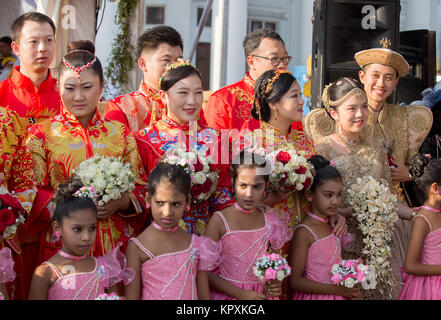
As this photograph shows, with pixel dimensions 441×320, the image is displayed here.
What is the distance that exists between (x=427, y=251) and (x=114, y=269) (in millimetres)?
2165

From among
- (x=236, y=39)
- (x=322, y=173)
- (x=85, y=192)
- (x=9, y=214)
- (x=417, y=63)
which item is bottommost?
(x=9, y=214)

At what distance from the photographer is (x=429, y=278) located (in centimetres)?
411

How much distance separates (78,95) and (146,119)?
1.19 m

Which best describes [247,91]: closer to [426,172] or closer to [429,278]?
[426,172]

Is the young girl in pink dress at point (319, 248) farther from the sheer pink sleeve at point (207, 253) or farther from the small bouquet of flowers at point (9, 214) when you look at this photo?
the small bouquet of flowers at point (9, 214)

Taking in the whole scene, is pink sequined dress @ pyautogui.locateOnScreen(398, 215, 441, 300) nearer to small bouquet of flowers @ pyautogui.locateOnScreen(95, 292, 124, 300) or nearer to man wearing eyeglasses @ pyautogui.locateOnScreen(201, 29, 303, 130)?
man wearing eyeglasses @ pyautogui.locateOnScreen(201, 29, 303, 130)

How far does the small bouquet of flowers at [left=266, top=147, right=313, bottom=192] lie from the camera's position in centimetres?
356

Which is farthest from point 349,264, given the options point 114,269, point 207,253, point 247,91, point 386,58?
point 386,58

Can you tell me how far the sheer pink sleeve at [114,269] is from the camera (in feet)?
10.1

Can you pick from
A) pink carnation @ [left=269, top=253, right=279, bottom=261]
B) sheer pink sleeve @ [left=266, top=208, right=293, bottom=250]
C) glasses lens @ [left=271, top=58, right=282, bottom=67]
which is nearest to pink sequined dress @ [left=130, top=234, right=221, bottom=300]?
pink carnation @ [left=269, top=253, right=279, bottom=261]

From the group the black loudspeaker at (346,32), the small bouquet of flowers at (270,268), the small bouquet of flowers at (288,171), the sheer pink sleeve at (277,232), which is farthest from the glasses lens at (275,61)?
the small bouquet of flowers at (270,268)

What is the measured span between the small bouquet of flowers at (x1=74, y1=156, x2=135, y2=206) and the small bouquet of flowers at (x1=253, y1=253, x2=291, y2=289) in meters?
0.83

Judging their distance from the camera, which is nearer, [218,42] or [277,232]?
[277,232]
